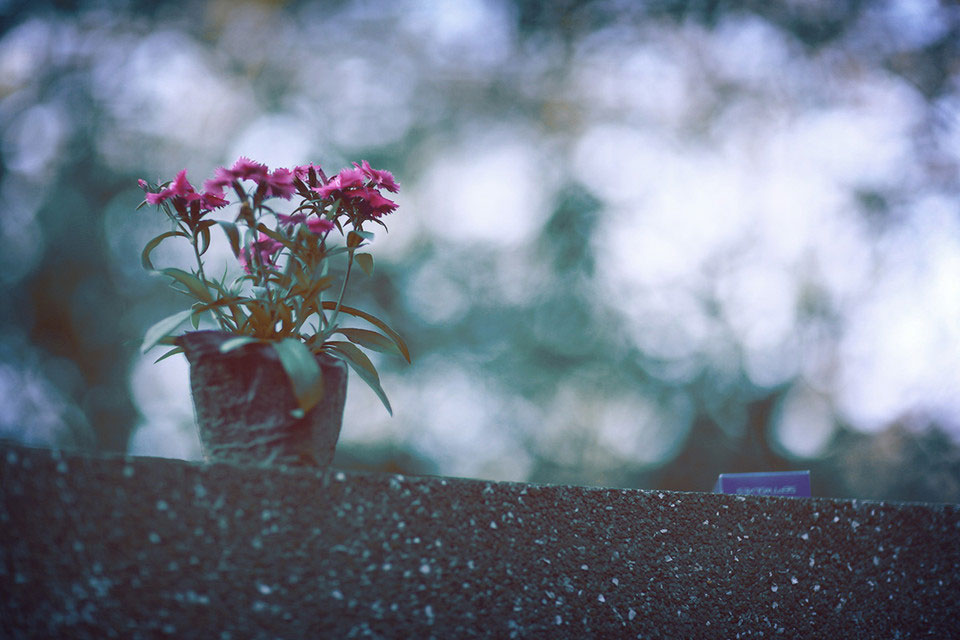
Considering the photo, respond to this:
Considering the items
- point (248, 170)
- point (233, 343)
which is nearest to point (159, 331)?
point (233, 343)

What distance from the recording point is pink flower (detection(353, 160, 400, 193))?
792 mm

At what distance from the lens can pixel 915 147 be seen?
295 cm

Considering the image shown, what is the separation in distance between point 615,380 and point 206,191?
7.83 feet

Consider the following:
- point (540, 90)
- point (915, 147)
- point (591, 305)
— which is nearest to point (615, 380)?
point (591, 305)

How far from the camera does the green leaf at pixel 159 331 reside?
0.65m

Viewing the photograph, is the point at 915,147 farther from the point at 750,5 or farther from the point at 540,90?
the point at 540,90

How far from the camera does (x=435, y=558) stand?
66cm

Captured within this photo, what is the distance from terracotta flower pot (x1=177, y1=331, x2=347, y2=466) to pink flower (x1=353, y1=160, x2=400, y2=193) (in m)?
0.24

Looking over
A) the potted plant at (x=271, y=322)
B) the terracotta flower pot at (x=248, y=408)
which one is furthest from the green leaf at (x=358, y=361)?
the terracotta flower pot at (x=248, y=408)

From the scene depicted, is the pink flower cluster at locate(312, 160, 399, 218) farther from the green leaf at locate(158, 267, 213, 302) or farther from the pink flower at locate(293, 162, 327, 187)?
the green leaf at locate(158, 267, 213, 302)

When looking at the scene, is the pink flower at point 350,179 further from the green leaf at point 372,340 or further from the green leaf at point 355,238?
the green leaf at point 372,340

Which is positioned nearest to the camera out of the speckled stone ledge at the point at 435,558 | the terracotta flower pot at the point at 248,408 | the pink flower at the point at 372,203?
the speckled stone ledge at the point at 435,558

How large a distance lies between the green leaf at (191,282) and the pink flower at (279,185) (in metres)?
0.12

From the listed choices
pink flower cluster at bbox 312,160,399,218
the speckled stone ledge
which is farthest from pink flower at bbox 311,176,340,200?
the speckled stone ledge
